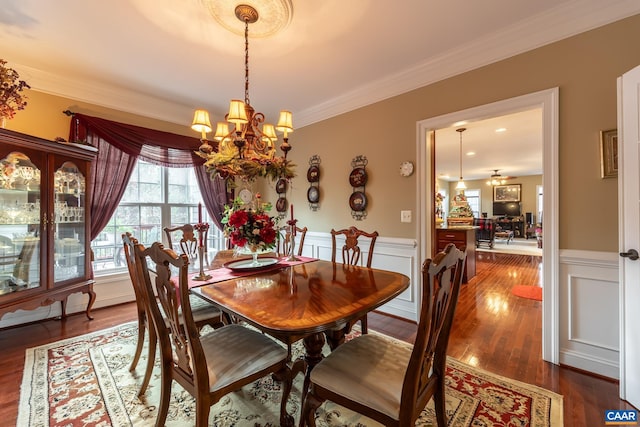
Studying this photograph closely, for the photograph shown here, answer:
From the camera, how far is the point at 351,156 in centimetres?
335

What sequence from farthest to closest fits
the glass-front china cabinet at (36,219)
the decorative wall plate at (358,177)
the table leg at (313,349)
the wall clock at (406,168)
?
the decorative wall plate at (358,177), the wall clock at (406,168), the glass-front china cabinet at (36,219), the table leg at (313,349)

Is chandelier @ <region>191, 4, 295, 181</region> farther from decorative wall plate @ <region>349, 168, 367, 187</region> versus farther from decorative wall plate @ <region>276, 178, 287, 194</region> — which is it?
decorative wall plate @ <region>276, 178, 287, 194</region>

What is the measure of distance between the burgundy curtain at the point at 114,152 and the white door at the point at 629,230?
427cm

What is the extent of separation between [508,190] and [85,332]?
1303 cm

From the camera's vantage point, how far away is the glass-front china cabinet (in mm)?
2254

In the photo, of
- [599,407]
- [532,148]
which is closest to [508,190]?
[532,148]

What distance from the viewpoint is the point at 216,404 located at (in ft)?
5.31

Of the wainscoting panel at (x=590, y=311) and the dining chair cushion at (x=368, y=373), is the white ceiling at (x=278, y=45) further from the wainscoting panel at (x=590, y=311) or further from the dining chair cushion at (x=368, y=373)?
the dining chair cushion at (x=368, y=373)

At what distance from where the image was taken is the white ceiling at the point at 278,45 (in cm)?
187

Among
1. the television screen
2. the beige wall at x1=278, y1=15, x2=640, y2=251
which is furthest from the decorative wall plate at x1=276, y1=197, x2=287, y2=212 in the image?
the television screen

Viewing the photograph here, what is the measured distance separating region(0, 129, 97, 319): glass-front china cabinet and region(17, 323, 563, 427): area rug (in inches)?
25.6

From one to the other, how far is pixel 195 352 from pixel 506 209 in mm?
12540

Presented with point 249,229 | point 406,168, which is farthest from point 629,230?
point 249,229

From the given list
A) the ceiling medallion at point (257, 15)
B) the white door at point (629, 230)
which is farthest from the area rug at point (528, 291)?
the ceiling medallion at point (257, 15)
